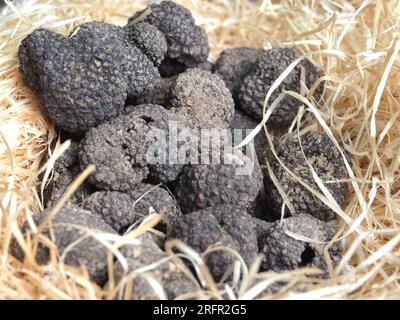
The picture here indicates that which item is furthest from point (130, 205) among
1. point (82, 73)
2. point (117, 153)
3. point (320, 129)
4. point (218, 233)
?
point (320, 129)

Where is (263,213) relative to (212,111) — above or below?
below

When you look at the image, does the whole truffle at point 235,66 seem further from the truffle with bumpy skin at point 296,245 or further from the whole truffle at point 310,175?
the truffle with bumpy skin at point 296,245

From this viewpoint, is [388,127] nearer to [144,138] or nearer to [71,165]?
[144,138]

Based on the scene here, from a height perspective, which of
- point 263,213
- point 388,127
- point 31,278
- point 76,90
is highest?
point 76,90

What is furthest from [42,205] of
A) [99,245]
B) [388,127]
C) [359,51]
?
[359,51]

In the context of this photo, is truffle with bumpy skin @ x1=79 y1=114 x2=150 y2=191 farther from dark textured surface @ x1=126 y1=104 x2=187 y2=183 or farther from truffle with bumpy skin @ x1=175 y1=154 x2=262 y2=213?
truffle with bumpy skin @ x1=175 y1=154 x2=262 y2=213

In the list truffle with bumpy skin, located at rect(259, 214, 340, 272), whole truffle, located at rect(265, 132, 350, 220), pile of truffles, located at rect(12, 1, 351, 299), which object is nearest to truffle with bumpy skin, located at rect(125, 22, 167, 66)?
pile of truffles, located at rect(12, 1, 351, 299)

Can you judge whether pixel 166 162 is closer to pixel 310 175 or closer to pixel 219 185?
pixel 219 185
